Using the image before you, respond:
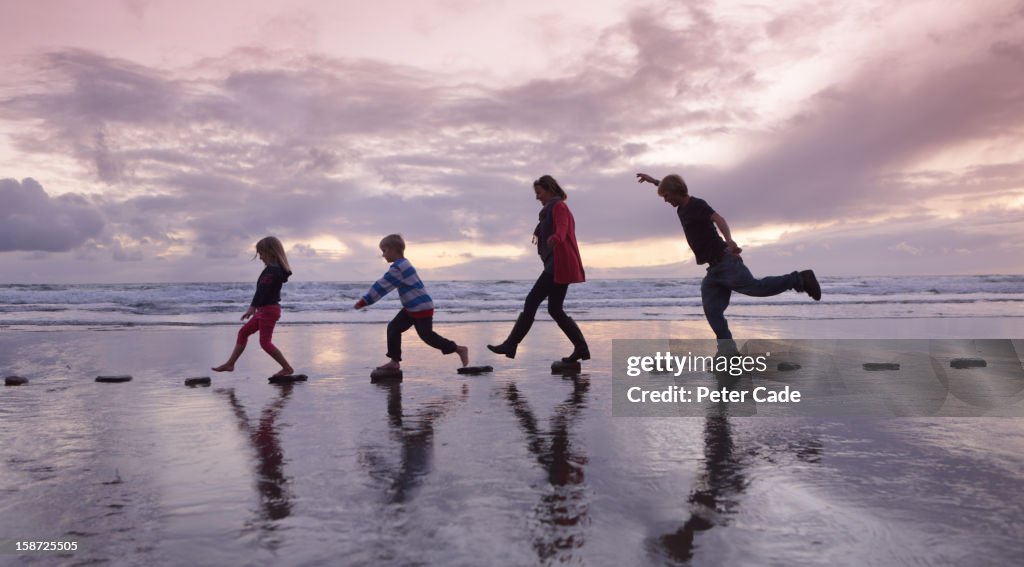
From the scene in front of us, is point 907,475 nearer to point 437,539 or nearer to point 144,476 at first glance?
point 437,539

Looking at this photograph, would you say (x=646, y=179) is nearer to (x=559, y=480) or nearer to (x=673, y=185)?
(x=673, y=185)

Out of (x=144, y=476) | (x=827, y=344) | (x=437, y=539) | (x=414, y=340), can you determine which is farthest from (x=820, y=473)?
(x=414, y=340)

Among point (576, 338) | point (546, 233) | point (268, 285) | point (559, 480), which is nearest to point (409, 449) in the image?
point (559, 480)

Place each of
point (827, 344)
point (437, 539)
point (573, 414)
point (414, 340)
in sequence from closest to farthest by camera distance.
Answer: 1. point (437, 539)
2. point (573, 414)
3. point (827, 344)
4. point (414, 340)

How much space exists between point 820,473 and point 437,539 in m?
2.00

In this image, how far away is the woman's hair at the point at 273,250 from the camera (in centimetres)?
833

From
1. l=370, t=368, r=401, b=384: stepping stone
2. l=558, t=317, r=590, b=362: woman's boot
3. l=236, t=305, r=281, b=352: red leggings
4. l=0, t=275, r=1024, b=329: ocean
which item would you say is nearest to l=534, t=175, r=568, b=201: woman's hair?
l=558, t=317, r=590, b=362: woman's boot

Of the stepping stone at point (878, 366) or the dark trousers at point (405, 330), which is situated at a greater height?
the dark trousers at point (405, 330)

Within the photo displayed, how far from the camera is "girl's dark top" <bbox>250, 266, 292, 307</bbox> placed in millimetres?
8328

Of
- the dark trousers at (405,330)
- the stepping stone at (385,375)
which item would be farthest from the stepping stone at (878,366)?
the stepping stone at (385,375)

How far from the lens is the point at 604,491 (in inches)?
130

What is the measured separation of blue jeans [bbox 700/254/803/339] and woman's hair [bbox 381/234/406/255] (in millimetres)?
3271

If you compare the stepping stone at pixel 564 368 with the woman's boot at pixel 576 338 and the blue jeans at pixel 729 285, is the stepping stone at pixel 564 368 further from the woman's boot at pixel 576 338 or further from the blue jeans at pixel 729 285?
the blue jeans at pixel 729 285

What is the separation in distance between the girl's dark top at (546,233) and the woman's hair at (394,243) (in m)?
1.57
